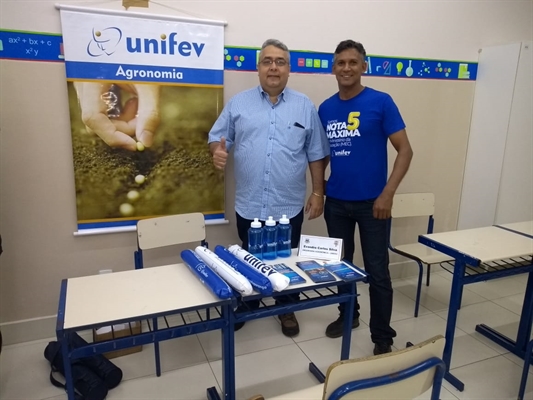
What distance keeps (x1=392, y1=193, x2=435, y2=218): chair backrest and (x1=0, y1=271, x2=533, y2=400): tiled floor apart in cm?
72

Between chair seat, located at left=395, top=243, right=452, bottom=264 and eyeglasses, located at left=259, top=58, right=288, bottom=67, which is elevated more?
eyeglasses, located at left=259, top=58, right=288, bottom=67

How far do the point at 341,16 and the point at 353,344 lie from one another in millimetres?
2230

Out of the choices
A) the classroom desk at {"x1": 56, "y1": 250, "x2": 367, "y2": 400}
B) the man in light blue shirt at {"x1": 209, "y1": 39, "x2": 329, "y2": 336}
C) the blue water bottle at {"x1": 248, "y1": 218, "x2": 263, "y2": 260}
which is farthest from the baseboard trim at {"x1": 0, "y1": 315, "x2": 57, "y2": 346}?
the blue water bottle at {"x1": 248, "y1": 218, "x2": 263, "y2": 260}

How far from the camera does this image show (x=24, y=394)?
1.96 meters

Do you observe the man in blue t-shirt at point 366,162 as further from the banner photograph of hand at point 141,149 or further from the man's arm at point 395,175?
the banner photograph of hand at point 141,149

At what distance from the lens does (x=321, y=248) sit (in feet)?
6.03

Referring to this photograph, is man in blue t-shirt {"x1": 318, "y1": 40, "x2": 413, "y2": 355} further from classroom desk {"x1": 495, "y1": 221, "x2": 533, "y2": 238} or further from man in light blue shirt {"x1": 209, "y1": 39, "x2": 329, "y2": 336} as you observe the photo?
classroom desk {"x1": 495, "y1": 221, "x2": 533, "y2": 238}

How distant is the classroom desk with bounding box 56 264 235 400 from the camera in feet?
4.25

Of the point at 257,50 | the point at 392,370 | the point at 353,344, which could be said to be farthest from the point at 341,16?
the point at 392,370

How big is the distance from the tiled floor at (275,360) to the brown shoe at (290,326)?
5cm

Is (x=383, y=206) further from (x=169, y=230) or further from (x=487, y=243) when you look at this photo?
(x=169, y=230)

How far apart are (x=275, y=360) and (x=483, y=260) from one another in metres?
1.26

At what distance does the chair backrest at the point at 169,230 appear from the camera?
2.23m

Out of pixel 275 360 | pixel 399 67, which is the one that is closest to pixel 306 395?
pixel 275 360
